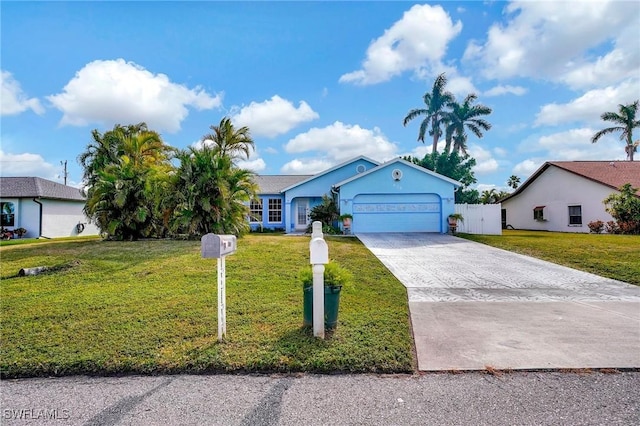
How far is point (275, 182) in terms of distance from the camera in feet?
85.1

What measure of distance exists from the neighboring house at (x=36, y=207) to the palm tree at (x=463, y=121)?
105 ft

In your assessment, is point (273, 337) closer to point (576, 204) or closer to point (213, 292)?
point (213, 292)

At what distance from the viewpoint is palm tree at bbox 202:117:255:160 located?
2031 cm

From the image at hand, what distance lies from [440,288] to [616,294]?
3333mm

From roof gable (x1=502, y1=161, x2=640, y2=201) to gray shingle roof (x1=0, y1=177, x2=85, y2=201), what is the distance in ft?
113

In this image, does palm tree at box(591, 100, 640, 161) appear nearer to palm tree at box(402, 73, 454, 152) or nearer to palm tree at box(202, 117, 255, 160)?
palm tree at box(402, 73, 454, 152)

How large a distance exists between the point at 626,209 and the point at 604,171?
5.63m

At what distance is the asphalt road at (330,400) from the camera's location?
2.57 m

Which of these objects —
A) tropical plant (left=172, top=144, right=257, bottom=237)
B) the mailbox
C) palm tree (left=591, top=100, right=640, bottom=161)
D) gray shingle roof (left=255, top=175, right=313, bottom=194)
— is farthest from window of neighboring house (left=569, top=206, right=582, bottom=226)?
the mailbox

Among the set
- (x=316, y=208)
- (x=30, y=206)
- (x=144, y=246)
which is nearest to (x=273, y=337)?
(x=144, y=246)

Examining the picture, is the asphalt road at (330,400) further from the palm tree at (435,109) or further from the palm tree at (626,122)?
the palm tree at (626,122)

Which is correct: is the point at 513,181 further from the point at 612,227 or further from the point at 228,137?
the point at 228,137

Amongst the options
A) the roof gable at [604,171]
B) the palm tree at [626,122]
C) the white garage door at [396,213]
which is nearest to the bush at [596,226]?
the roof gable at [604,171]

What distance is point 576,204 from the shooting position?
22172 mm
